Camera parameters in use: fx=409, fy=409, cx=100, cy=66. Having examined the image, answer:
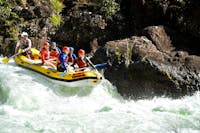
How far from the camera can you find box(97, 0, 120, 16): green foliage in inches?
575

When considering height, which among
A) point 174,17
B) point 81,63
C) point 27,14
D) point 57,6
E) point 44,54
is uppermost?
point 57,6

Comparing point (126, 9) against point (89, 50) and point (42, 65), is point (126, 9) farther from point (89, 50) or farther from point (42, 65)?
point (42, 65)

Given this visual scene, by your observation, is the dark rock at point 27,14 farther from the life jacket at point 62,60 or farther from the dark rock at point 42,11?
the life jacket at point 62,60

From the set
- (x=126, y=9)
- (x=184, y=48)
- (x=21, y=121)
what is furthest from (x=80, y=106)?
(x=126, y=9)

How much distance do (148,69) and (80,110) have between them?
240cm

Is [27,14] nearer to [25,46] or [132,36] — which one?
[25,46]

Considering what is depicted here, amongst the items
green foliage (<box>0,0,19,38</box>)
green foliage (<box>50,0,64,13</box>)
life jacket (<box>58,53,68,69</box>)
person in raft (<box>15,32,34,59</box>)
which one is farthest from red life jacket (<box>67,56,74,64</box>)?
green foliage (<box>50,0,64,13</box>)

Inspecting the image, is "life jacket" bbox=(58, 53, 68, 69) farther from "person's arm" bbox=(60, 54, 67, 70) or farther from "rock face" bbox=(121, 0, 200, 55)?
"rock face" bbox=(121, 0, 200, 55)

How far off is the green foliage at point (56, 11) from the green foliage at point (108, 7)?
1926 millimetres

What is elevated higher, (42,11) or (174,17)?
(42,11)

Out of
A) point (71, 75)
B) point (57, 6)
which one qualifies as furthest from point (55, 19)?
point (71, 75)

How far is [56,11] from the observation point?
53.9 feet

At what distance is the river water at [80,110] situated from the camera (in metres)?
8.60

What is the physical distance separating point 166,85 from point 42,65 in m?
3.60
